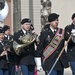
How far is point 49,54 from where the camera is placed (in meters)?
11.6

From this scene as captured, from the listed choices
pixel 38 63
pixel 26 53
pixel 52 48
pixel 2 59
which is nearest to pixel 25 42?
pixel 26 53

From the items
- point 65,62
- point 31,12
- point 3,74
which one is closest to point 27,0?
point 31,12

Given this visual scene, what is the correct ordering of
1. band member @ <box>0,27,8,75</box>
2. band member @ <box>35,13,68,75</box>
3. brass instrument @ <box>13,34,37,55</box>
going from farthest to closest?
1. band member @ <box>0,27,8,75</box>
2. brass instrument @ <box>13,34,37,55</box>
3. band member @ <box>35,13,68,75</box>

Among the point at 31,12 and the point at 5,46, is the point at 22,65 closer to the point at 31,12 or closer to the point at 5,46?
the point at 5,46

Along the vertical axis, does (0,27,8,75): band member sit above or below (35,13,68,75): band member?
below

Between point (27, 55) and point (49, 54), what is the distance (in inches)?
38.3

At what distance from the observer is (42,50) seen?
38.2 ft

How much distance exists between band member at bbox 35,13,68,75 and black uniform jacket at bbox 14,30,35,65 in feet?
2.33

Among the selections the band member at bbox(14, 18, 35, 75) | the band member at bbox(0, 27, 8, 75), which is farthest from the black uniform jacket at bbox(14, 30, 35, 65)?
the band member at bbox(0, 27, 8, 75)

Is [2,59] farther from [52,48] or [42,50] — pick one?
[52,48]

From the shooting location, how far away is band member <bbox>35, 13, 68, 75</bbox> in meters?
11.6

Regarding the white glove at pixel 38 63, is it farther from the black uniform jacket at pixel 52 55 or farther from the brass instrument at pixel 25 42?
the brass instrument at pixel 25 42

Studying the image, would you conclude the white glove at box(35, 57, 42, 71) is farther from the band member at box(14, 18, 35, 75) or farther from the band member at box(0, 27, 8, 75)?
the band member at box(0, 27, 8, 75)

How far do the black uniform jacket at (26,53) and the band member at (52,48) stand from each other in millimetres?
709
